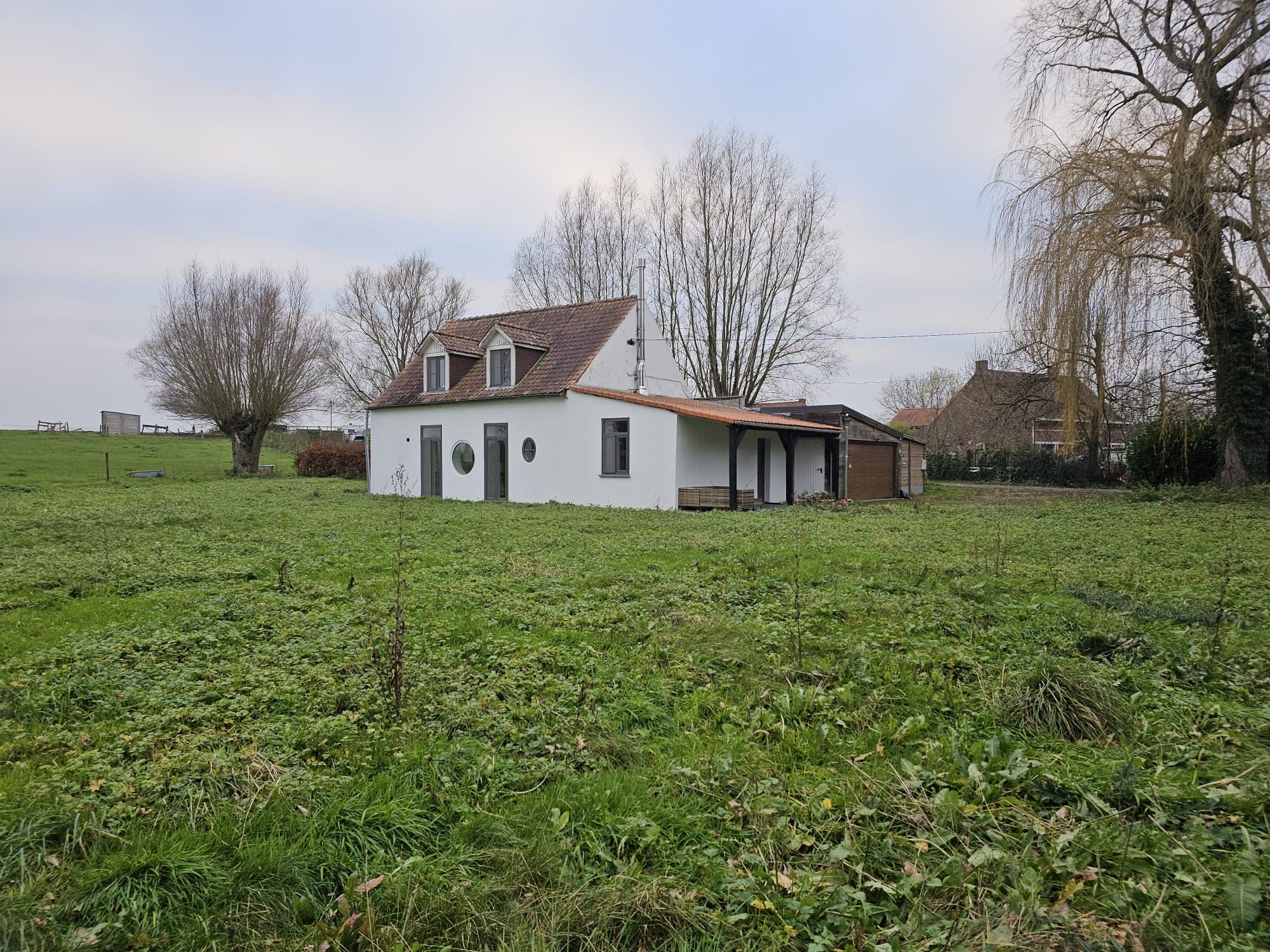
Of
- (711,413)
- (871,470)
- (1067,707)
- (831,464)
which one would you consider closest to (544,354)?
(711,413)

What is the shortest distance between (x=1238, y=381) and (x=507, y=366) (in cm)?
1927

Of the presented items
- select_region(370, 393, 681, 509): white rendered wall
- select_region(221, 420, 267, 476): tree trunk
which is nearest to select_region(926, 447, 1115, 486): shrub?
select_region(370, 393, 681, 509): white rendered wall

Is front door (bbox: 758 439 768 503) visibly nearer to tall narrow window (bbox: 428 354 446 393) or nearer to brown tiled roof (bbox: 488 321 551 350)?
brown tiled roof (bbox: 488 321 551 350)

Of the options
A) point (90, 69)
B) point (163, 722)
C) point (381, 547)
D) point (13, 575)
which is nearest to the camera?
point (163, 722)

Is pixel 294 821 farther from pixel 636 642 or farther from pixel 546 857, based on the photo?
pixel 636 642

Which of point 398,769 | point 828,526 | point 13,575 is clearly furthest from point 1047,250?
point 13,575

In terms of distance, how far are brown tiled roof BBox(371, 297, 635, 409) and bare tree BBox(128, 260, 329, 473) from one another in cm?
1066

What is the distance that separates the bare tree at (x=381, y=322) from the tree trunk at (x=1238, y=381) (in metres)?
33.7

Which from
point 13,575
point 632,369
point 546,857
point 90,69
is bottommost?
point 546,857

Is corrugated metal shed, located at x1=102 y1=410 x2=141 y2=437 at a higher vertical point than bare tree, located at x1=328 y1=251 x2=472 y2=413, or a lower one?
lower

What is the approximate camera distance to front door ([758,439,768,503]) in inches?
851

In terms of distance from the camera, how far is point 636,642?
18.3ft

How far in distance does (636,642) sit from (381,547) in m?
5.86

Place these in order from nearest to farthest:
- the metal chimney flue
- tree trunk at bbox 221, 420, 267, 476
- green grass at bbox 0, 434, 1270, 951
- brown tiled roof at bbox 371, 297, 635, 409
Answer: green grass at bbox 0, 434, 1270, 951, brown tiled roof at bbox 371, 297, 635, 409, the metal chimney flue, tree trunk at bbox 221, 420, 267, 476
